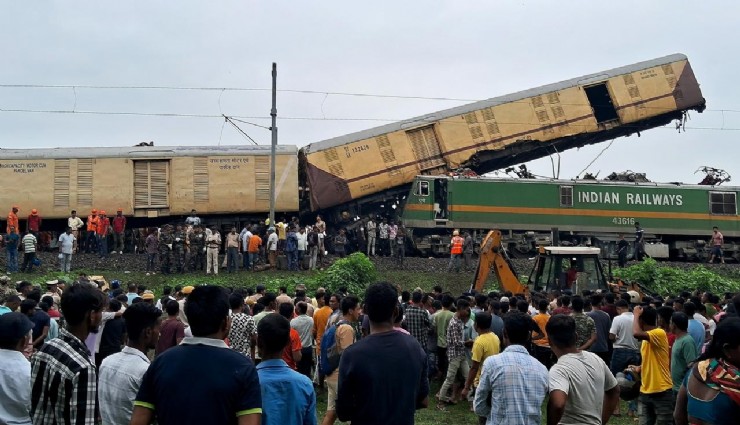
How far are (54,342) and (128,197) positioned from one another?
73.8 feet

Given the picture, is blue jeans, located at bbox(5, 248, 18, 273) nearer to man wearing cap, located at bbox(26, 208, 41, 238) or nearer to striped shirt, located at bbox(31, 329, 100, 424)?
man wearing cap, located at bbox(26, 208, 41, 238)

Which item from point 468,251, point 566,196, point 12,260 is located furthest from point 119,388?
point 566,196

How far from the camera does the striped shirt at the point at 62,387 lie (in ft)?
14.1

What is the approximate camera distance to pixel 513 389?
5.09m

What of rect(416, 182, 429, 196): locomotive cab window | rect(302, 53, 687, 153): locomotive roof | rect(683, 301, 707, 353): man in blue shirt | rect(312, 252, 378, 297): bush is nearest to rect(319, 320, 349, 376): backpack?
rect(683, 301, 707, 353): man in blue shirt

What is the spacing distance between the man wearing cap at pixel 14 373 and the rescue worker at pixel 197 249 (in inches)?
689

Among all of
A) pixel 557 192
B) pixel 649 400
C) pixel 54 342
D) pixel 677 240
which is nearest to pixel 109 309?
pixel 54 342

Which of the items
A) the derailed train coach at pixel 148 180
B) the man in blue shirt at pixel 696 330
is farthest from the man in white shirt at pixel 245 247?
the man in blue shirt at pixel 696 330

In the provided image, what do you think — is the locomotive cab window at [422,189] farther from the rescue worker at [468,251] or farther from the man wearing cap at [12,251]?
the man wearing cap at [12,251]

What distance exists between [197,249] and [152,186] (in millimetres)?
4826

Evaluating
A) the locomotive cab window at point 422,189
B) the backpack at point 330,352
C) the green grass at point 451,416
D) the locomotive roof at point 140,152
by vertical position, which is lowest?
the green grass at point 451,416

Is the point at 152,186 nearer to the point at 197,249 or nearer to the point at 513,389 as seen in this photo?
the point at 197,249

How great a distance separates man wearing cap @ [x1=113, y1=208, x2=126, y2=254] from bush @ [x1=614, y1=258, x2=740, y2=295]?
14832mm

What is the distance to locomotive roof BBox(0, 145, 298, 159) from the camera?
86.0ft
